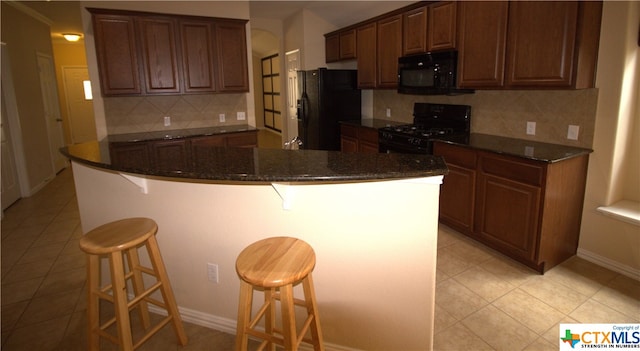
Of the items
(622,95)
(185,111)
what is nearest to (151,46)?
(185,111)

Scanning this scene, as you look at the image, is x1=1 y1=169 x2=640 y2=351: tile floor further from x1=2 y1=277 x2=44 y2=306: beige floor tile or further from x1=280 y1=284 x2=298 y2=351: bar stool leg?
x1=280 y1=284 x2=298 y2=351: bar stool leg

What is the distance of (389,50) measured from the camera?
14.2ft

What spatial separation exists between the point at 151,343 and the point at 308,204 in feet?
4.01

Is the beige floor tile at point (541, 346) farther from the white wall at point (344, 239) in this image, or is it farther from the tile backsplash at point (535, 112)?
the tile backsplash at point (535, 112)

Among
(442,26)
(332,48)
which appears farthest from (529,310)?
(332,48)

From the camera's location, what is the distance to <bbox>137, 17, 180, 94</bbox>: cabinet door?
3963 mm

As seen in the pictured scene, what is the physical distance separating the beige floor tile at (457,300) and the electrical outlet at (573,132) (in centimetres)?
151

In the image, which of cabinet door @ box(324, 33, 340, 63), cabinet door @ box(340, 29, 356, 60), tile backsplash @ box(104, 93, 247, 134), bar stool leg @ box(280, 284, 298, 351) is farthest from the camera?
cabinet door @ box(324, 33, 340, 63)

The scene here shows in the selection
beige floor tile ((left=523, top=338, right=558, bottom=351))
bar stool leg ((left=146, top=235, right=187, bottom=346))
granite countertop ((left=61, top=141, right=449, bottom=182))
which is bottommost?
beige floor tile ((left=523, top=338, right=558, bottom=351))

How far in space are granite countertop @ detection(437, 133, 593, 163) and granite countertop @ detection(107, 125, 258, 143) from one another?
2522 millimetres

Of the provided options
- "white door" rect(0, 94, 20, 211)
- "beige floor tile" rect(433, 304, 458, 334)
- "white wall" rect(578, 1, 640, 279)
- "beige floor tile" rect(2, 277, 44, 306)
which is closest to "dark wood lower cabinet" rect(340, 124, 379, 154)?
"white wall" rect(578, 1, 640, 279)

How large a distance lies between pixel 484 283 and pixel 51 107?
24.3ft

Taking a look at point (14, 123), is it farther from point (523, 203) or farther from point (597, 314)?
point (597, 314)

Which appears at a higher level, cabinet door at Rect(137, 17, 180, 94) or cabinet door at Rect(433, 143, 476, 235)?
cabinet door at Rect(137, 17, 180, 94)
